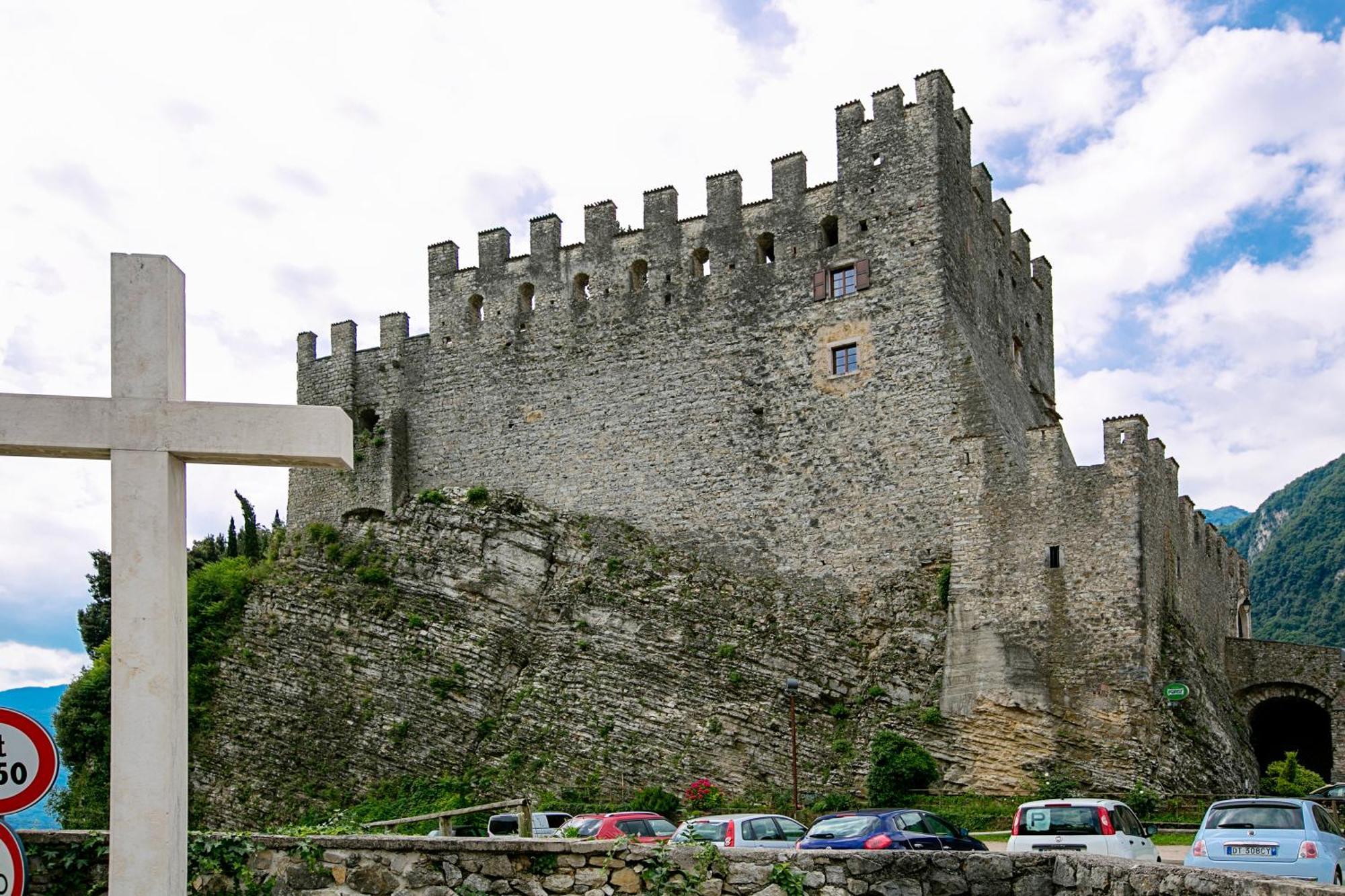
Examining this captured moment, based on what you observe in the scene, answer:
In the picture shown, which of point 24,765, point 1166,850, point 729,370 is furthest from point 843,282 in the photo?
point 24,765

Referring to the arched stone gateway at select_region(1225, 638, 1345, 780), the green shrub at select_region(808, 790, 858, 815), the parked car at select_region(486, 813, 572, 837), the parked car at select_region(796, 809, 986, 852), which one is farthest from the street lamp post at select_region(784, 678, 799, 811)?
the arched stone gateway at select_region(1225, 638, 1345, 780)

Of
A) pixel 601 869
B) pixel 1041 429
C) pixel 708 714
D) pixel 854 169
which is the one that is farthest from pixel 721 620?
pixel 601 869

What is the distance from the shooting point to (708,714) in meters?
31.4

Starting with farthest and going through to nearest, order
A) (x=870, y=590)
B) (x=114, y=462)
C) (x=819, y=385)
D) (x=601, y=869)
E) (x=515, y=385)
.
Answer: (x=515, y=385), (x=819, y=385), (x=870, y=590), (x=601, y=869), (x=114, y=462)

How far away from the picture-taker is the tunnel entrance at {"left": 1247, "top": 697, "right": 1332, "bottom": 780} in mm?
37656

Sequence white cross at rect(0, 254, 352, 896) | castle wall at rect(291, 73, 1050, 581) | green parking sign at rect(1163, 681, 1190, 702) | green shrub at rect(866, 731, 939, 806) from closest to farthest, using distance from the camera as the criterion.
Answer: white cross at rect(0, 254, 352, 896) < green shrub at rect(866, 731, 939, 806) < green parking sign at rect(1163, 681, 1190, 702) < castle wall at rect(291, 73, 1050, 581)

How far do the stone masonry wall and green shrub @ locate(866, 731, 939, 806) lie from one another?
18133 millimetres

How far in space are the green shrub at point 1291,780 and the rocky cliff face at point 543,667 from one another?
25.2 ft

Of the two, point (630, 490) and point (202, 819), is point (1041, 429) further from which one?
point (202, 819)

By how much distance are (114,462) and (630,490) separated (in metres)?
29.3

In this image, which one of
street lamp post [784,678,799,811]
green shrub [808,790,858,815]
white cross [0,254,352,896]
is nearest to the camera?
white cross [0,254,352,896]

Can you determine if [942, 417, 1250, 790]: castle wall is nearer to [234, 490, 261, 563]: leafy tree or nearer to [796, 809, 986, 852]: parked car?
[796, 809, 986, 852]: parked car

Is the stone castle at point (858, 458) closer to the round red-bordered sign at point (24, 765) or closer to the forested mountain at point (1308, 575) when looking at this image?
the round red-bordered sign at point (24, 765)

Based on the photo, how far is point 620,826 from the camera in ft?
73.8
